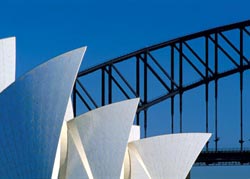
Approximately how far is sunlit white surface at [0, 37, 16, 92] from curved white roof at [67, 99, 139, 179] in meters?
5.06

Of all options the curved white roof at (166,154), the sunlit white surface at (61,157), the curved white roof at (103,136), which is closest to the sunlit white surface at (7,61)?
the sunlit white surface at (61,157)

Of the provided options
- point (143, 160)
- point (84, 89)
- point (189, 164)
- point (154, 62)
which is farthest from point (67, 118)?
point (154, 62)

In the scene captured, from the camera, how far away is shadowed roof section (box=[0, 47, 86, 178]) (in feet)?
120

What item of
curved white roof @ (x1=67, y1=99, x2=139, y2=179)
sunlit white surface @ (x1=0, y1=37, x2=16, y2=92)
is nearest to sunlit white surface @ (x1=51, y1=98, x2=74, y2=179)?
curved white roof @ (x1=67, y1=99, x2=139, y2=179)

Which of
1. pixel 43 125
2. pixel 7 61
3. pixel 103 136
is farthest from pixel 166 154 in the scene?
pixel 7 61

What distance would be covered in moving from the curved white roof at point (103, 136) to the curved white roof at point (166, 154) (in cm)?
733

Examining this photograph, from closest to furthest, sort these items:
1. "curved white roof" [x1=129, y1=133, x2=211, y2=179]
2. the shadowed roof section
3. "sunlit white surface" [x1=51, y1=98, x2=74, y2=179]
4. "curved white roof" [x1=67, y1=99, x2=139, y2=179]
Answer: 1. the shadowed roof section
2. "sunlit white surface" [x1=51, y1=98, x2=74, y2=179]
3. "curved white roof" [x1=67, y1=99, x2=139, y2=179]
4. "curved white roof" [x1=129, y1=133, x2=211, y2=179]

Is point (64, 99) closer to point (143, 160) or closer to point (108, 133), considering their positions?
point (108, 133)

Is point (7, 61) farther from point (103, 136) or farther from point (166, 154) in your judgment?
point (166, 154)

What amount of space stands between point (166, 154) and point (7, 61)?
70.7ft

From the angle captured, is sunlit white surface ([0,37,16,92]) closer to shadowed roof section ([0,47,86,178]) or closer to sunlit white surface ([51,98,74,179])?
shadowed roof section ([0,47,86,178])

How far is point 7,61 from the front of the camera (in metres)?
38.2

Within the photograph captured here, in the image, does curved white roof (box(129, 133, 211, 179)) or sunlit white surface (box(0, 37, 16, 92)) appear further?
curved white roof (box(129, 133, 211, 179))

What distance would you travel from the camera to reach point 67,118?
4466 cm
